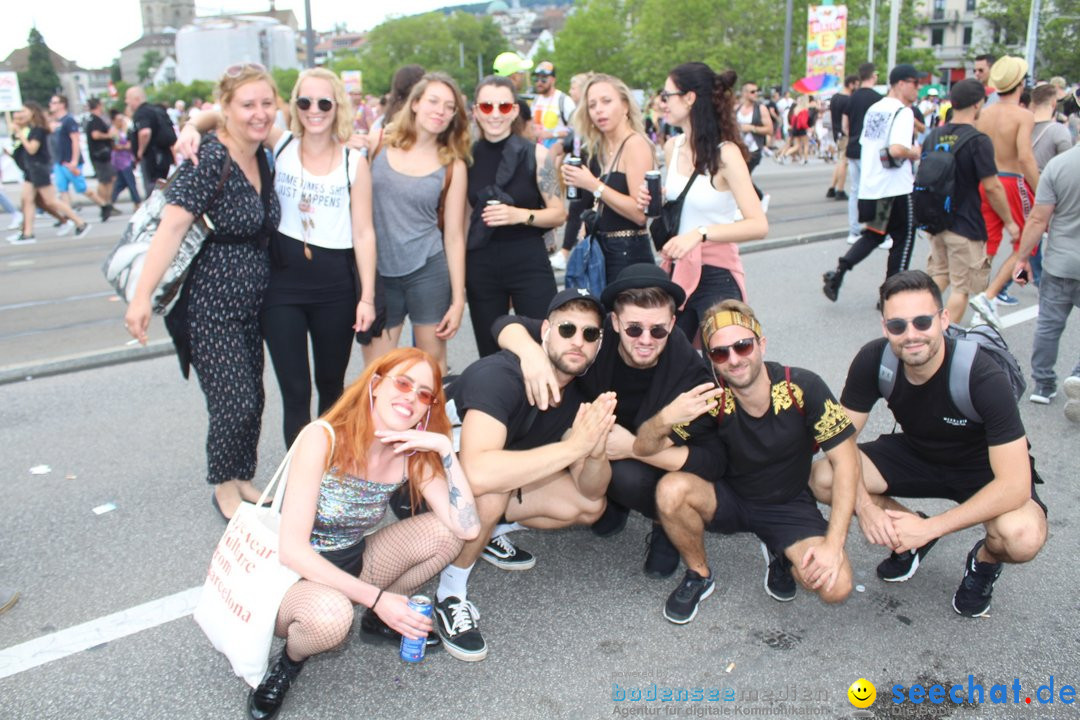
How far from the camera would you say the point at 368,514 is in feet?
9.63

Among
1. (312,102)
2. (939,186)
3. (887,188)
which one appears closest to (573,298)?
(312,102)

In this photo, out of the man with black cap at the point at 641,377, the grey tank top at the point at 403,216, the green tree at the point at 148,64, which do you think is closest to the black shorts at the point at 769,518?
the man with black cap at the point at 641,377

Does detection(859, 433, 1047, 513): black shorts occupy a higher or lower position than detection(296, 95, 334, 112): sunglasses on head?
lower

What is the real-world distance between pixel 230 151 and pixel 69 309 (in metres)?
5.29

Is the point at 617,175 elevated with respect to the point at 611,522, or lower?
elevated

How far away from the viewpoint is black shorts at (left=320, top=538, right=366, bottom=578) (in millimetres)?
2902

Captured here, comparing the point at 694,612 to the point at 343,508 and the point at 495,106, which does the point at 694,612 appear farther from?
the point at 495,106

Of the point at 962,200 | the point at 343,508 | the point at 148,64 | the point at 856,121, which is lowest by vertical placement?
the point at 343,508

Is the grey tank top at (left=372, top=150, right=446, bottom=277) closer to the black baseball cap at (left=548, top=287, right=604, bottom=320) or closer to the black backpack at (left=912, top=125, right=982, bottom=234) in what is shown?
the black baseball cap at (left=548, top=287, right=604, bottom=320)

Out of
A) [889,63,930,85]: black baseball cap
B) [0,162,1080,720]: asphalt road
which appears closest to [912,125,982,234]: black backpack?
[889,63,930,85]: black baseball cap

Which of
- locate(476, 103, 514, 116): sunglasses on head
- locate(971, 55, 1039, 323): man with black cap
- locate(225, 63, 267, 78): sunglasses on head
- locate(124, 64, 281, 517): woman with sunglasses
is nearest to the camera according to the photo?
locate(124, 64, 281, 517): woman with sunglasses

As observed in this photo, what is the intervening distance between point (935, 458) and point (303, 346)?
2686 millimetres

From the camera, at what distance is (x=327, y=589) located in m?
2.62

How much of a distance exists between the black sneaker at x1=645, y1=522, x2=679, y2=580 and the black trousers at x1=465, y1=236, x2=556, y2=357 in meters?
1.39
